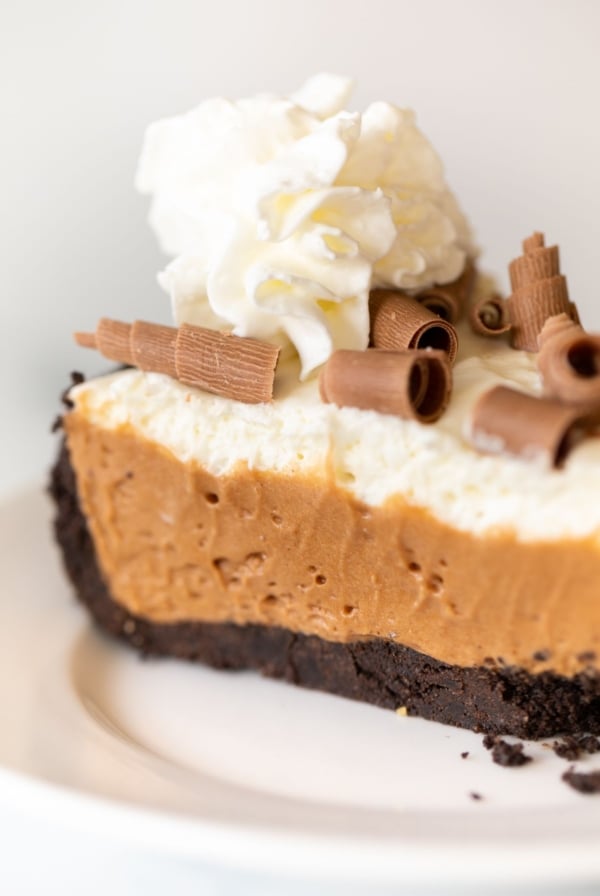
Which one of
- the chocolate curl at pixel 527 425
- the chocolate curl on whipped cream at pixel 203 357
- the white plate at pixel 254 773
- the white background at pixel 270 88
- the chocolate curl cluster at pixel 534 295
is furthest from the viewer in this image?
the white background at pixel 270 88

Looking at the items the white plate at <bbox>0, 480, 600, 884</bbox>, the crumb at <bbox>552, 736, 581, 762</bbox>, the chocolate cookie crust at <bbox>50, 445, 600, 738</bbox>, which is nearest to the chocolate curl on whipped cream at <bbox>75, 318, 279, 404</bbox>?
the chocolate cookie crust at <bbox>50, 445, 600, 738</bbox>

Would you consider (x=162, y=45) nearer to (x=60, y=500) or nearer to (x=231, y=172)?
(x=231, y=172)

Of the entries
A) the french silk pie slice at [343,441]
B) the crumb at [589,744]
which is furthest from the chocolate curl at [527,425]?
the crumb at [589,744]

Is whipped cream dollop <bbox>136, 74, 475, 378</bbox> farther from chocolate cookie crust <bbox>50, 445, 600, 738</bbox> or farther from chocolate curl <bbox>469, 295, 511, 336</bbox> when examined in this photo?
chocolate cookie crust <bbox>50, 445, 600, 738</bbox>

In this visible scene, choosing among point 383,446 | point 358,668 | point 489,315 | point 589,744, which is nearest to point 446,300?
point 489,315

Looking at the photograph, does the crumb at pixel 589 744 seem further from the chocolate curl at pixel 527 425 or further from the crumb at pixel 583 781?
the chocolate curl at pixel 527 425

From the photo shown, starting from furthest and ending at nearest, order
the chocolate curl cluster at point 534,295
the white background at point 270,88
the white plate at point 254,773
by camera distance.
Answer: the white background at point 270,88 < the chocolate curl cluster at point 534,295 < the white plate at point 254,773

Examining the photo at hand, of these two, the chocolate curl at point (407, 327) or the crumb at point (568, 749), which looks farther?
the chocolate curl at point (407, 327)
